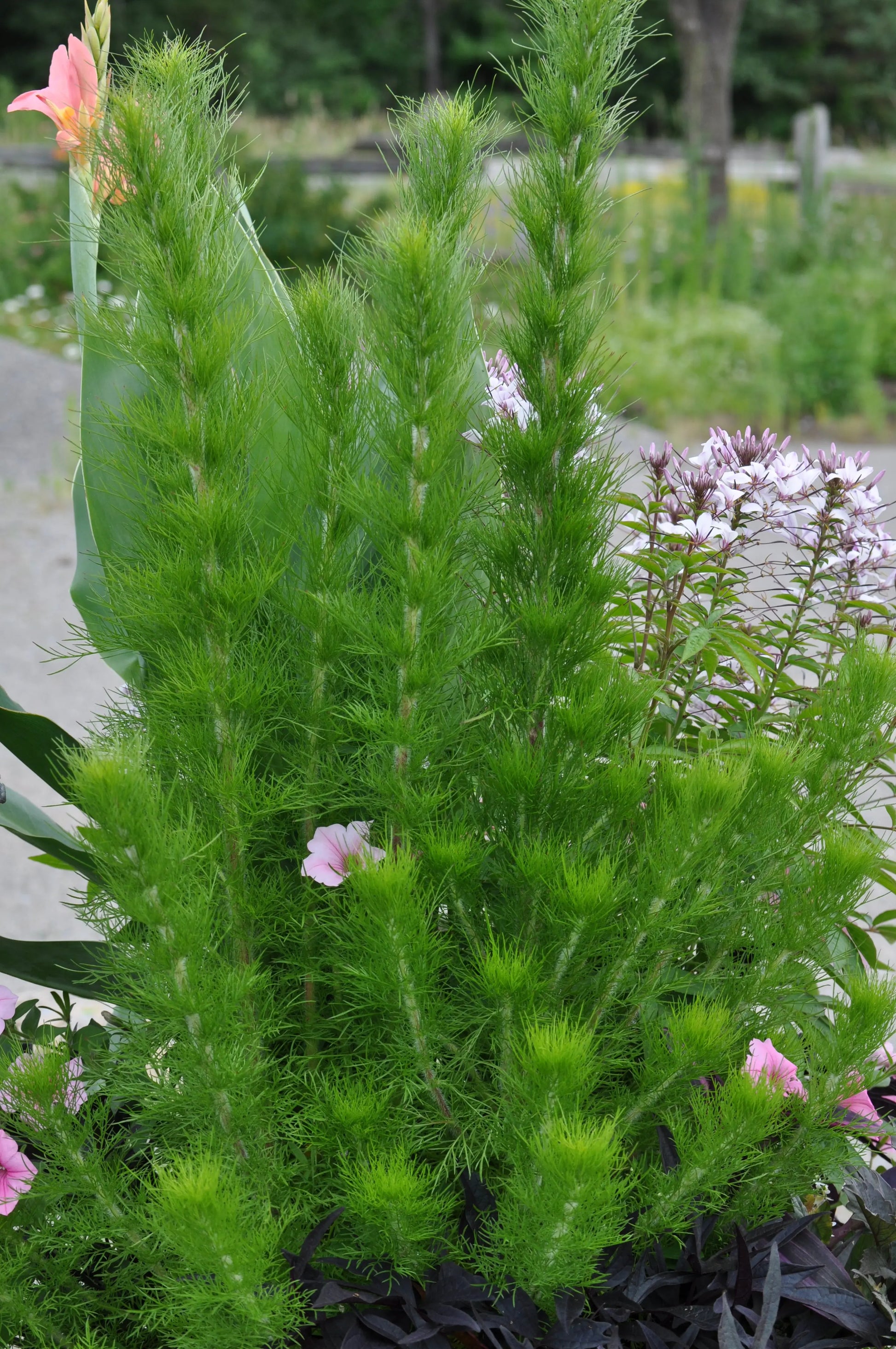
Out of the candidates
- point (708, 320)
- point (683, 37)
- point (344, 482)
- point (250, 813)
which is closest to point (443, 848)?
point (250, 813)

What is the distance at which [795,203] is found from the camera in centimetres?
1073

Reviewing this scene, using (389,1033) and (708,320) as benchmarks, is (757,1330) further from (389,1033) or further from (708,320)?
(708,320)

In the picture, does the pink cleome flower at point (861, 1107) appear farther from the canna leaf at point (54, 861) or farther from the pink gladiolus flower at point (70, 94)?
the pink gladiolus flower at point (70, 94)

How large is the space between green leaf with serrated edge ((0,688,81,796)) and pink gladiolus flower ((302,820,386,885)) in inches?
9.9

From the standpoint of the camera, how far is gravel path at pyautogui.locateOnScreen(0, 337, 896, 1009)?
136 inches

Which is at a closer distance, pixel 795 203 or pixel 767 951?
pixel 767 951

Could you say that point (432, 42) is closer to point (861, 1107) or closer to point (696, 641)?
point (696, 641)

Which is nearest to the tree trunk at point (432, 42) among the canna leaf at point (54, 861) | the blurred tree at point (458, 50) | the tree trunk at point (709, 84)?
the blurred tree at point (458, 50)

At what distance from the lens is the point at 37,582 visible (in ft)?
17.2

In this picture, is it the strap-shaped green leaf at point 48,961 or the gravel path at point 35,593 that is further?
the gravel path at point 35,593

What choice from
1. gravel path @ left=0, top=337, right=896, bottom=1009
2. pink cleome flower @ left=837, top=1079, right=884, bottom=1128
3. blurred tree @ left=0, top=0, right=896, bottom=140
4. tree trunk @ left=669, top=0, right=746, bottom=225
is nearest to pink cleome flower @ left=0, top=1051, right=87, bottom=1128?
pink cleome flower @ left=837, top=1079, right=884, bottom=1128

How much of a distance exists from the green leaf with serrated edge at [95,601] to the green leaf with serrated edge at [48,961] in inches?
9.8

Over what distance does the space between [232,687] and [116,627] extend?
0.15 meters

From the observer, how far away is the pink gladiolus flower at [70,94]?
0.96m
